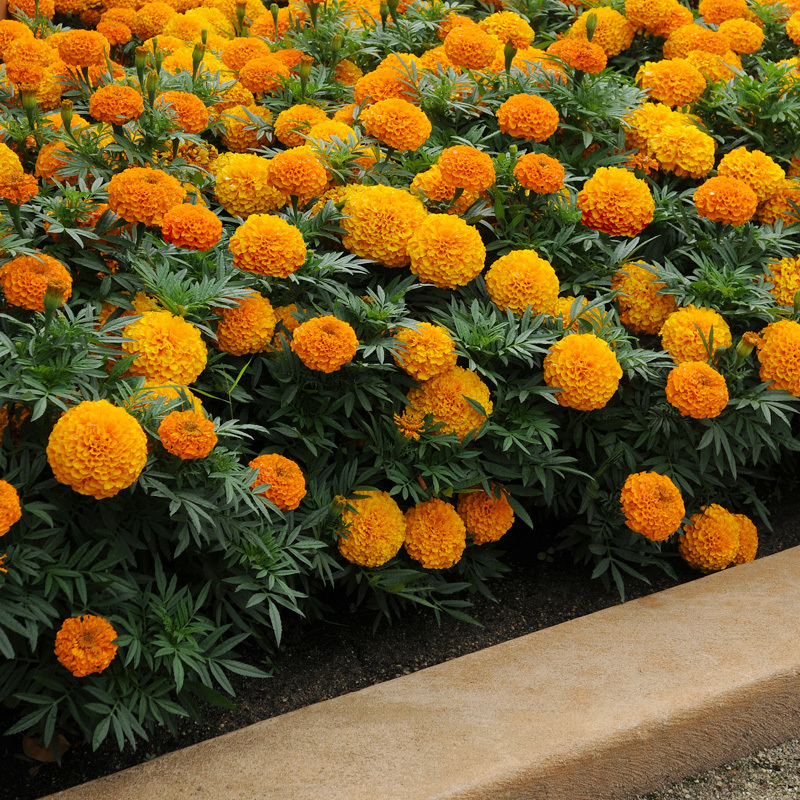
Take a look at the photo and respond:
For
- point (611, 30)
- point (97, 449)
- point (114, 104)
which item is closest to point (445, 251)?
point (114, 104)

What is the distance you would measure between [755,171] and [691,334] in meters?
0.72

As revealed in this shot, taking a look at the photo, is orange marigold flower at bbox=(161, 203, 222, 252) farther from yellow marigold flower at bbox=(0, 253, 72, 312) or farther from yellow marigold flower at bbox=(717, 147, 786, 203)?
yellow marigold flower at bbox=(717, 147, 786, 203)

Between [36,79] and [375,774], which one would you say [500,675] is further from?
[36,79]

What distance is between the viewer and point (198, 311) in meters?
2.28

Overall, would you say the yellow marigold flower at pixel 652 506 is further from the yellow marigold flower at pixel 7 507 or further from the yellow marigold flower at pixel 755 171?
the yellow marigold flower at pixel 7 507

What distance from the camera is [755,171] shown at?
2.96m

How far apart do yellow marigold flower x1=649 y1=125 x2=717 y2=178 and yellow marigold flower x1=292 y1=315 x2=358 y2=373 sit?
1448 mm

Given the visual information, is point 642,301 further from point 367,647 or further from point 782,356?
point 367,647

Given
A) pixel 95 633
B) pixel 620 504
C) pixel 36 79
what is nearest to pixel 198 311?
pixel 95 633

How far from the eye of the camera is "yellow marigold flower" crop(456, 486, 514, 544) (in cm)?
256

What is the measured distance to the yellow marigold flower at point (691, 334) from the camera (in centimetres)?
264

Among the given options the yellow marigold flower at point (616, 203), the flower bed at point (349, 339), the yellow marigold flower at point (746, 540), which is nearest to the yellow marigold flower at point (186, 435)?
the flower bed at point (349, 339)

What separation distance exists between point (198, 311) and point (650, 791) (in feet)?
5.29

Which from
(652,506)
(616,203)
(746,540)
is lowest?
(746,540)
